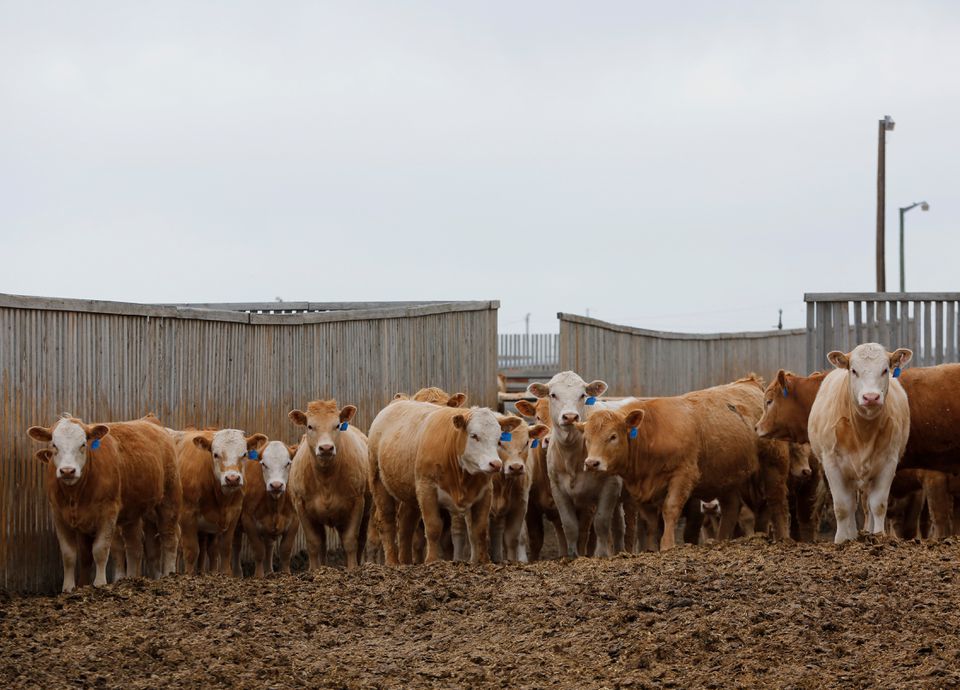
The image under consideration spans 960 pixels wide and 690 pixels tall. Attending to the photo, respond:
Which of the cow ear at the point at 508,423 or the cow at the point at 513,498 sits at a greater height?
the cow ear at the point at 508,423

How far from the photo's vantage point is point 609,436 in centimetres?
1276

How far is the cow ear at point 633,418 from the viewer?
12828 millimetres

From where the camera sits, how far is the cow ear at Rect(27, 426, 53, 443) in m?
11.7

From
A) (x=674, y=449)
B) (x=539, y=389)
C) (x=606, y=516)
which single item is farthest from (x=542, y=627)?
(x=539, y=389)

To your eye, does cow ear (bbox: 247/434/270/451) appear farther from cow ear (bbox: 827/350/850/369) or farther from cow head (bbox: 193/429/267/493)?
cow ear (bbox: 827/350/850/369)

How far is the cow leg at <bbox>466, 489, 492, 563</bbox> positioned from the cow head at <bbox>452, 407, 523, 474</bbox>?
14.0 inches

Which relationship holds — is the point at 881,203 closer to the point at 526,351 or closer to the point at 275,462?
the point at 526,351

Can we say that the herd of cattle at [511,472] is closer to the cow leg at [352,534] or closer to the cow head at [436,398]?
the cow leg at [352,534]

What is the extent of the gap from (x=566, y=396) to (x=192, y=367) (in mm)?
4045

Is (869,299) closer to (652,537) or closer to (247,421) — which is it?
(652,537)

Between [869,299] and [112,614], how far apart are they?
32.0 ft

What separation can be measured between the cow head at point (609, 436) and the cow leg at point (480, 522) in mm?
1000

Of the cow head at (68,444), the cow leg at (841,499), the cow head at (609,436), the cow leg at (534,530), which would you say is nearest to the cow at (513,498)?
the cow head at (609,436)

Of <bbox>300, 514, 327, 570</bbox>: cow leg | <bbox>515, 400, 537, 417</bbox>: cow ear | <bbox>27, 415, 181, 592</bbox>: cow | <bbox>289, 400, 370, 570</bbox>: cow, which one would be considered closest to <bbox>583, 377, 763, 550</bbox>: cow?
<bbox>515, 400, 537, 417</bbox>: cow ear
